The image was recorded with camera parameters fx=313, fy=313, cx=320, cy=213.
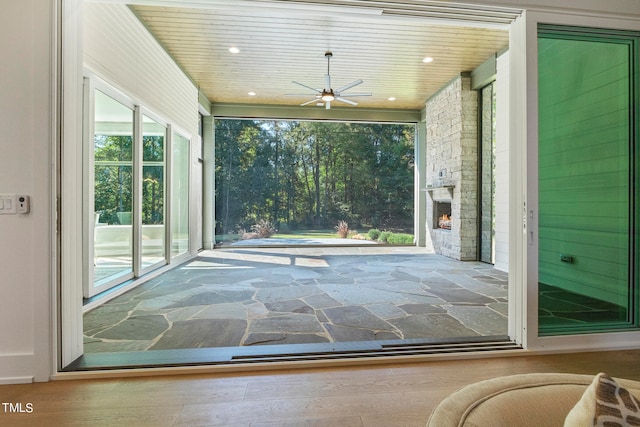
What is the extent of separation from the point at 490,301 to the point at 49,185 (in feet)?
13.2

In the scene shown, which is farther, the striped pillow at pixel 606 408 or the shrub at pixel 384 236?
the shrub at pixel 384 236

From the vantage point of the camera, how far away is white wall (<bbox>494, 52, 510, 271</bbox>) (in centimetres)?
504

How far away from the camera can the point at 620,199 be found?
237 cm

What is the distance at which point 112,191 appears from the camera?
12.5ft

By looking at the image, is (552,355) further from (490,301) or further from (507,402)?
(507,402)

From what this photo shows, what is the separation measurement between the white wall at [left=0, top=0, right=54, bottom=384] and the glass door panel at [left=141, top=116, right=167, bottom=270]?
2604mm

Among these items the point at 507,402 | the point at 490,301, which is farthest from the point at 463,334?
the point at 507,402

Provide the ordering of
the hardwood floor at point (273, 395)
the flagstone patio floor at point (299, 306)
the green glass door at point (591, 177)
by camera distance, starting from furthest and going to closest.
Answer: the flagstone patio floor at point (299, 306)
the green glass door at point (591, 177)
the hardwood floor at point (273, 395)

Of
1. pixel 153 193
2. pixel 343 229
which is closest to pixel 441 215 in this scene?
pixel 343 229

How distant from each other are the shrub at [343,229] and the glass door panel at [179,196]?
13.7ft

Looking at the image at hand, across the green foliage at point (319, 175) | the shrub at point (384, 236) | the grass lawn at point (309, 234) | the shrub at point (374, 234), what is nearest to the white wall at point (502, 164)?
the green foliage at point (319, 175)

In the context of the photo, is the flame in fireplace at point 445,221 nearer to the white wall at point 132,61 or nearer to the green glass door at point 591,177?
the green glass door at point 591,177

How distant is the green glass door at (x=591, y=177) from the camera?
7.63 feet

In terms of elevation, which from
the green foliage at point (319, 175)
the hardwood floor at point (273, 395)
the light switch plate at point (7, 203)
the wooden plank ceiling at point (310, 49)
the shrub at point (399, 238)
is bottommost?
the hardwood floor at point (273, 395)
